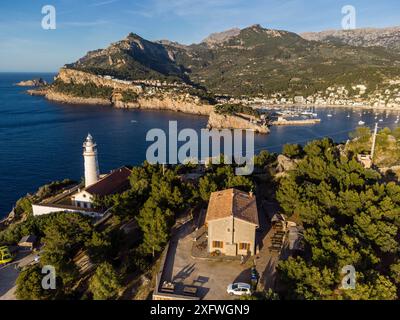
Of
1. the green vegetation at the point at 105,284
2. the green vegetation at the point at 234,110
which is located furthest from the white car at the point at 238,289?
the green vegetation at the point at 234,110

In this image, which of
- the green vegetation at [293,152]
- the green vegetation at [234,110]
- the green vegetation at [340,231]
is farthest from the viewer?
the green vegetation at [234,110]

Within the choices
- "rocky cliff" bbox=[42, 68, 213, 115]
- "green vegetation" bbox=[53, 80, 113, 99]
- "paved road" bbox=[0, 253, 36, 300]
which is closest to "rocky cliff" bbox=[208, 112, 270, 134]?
"rocky cliff" bbox=[42, 68, 213, 115]

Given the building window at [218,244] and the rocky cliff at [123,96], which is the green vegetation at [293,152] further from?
the rocky cliff at [123,96]

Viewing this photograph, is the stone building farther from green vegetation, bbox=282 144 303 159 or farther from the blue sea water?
the blue sea water

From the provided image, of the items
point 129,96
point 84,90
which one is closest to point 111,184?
point 129,96

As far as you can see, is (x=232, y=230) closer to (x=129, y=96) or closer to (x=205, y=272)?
(x=205, y=272)

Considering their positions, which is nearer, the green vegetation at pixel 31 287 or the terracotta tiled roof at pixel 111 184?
the green vegetation at pixel 31 287

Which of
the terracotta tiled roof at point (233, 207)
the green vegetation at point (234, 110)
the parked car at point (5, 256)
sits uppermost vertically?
the green vegetation at point (234, 110)
